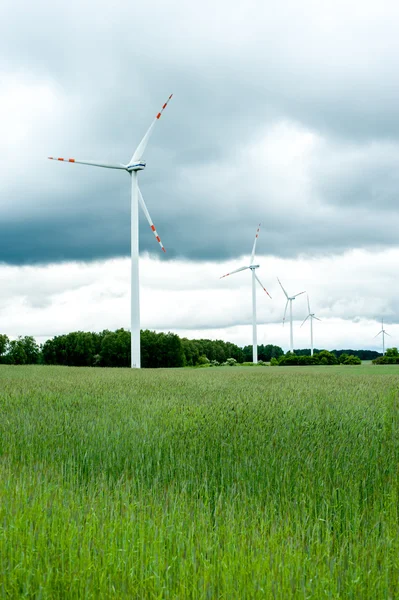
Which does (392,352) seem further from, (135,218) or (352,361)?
(135,218)

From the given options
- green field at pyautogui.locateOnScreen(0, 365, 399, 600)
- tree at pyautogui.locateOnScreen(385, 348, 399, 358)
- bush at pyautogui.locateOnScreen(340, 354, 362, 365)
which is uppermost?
tree at pyautogui.locateOnScreen(385, 348, 399, 358)

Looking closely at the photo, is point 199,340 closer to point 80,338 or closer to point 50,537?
point 80,338

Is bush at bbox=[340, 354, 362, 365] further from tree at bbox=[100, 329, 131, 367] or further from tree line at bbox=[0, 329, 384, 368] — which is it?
tree at bbox=[100, 329, 131, 367]

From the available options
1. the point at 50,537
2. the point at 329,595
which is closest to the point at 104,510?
the point at 50,537

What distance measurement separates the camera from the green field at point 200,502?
4320mm

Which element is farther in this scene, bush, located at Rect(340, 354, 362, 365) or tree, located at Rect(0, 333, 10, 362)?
tree, located at Rect(0, 333, 10, 362)

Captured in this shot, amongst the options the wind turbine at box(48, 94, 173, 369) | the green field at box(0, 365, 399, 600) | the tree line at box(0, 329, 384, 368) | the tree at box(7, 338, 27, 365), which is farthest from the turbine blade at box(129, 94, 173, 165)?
the tree at box(7, 338, 27, 365)

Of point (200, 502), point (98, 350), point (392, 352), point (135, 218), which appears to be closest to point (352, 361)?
point (392, 352)

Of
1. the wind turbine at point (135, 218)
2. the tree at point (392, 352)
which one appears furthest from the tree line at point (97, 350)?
the wind turbine at point (135, 218)

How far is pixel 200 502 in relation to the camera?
611cm

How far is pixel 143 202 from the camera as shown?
4997 centimetres

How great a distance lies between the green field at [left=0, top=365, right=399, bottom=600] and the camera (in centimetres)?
432

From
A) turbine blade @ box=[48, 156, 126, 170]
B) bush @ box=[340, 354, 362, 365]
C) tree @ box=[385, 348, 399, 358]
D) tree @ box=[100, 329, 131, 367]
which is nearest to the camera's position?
turbine blade @ box=[48, 156, 126, 170]

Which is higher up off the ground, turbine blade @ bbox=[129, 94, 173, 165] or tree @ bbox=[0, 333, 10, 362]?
turbine blade @ bbox=[129, 94, 173, 165]
